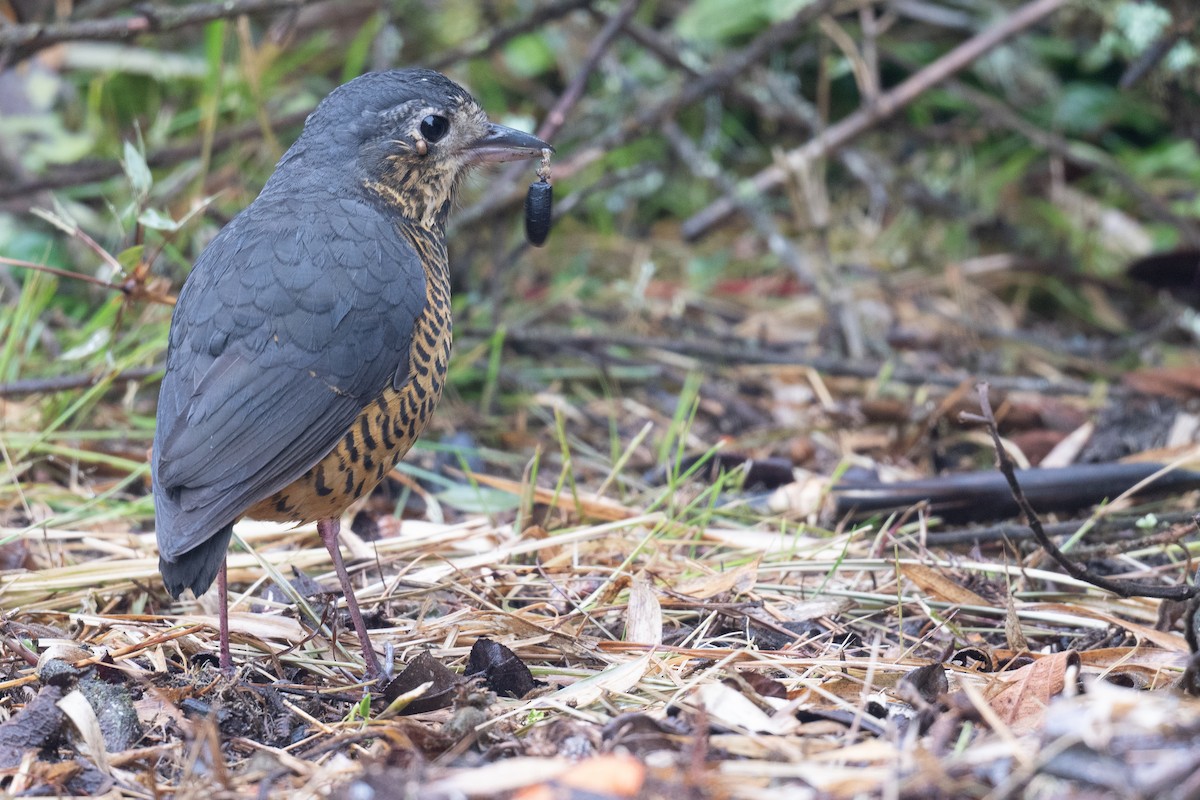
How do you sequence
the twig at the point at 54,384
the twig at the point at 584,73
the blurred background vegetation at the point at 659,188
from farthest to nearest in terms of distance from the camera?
the twig at the point at 584,73
the blurred background vegetation at the point at 659,188
the twig at the point at 54,384

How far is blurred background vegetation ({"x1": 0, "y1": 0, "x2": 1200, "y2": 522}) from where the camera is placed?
15.4 ft

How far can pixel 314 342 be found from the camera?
3.06m

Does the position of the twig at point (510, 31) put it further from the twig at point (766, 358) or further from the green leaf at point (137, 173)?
the green leaf at point (137, 173)

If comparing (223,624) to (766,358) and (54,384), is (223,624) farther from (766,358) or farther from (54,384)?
(766,358)

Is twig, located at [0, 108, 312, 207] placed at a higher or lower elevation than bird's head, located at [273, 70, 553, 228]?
lower

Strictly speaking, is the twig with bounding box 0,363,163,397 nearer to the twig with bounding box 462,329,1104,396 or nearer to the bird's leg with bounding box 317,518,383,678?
the bird's leg with bounding box 317,518,383,678

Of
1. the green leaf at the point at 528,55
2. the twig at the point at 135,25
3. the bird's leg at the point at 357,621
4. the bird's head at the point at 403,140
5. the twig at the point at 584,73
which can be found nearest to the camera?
the bird's leg at the point at 357,621

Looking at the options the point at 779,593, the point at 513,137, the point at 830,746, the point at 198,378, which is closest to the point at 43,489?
the point at 198,378

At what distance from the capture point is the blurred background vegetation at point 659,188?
4703mm

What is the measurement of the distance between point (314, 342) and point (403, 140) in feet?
2.54

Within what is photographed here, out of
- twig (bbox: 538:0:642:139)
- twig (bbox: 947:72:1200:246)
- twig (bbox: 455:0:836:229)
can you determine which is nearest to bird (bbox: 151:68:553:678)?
twig (bbox: 538:0:642:139)

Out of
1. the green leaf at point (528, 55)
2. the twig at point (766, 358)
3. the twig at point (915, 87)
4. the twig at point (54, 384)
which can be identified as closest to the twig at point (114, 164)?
the twig at point (54, 384)

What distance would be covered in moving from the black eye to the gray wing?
37cm

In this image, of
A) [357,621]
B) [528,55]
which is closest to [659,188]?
[528,55]
